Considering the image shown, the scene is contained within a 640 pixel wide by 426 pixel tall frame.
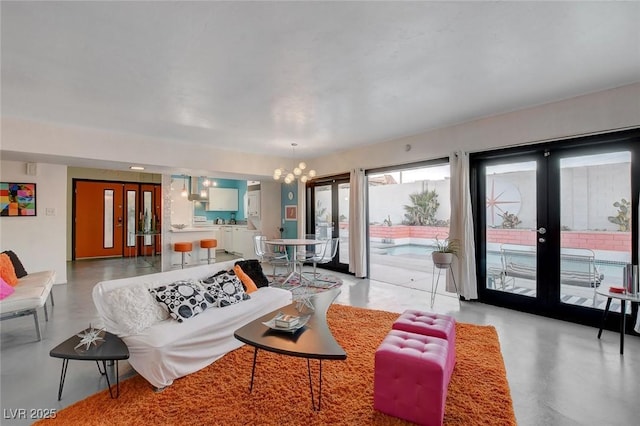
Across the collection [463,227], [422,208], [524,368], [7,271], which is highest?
[422,208]

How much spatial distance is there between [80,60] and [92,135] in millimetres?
2470

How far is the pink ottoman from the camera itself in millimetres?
1797

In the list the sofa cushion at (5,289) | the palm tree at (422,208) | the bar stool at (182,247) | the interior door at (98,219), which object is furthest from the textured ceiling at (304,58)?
the interior door at (98,219)

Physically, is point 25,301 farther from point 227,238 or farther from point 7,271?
point 227,238

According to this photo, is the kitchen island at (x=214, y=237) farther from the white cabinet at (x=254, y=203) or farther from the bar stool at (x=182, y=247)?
the white cabinet at (x=254, y=203)

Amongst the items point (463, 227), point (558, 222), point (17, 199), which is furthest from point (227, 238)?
point (558, 222)

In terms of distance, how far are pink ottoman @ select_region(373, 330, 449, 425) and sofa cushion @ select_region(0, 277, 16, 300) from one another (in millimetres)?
3776

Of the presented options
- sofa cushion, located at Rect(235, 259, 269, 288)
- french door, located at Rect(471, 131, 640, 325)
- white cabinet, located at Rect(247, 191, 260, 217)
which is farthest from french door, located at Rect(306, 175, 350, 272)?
sofa cushion, located at Rect(235, 259, 269, 288)

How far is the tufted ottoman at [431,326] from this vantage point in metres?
2.33

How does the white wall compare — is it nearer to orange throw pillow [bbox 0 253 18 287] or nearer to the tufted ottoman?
orange throw pillow [bbox 0 253 18 287]

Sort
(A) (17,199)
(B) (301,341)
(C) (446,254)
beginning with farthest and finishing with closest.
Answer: (A) (17,199) → (C) (446,254) → (B) (301,341)

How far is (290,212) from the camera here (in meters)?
7.82

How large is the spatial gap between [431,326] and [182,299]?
7.07 ft

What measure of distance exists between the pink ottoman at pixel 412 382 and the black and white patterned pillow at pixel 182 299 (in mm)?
1676
